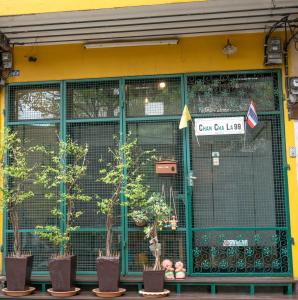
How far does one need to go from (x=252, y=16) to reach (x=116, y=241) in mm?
4258

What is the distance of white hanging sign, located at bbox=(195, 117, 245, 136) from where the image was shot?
7.38 m

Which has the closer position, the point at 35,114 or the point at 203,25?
the point at 203,25

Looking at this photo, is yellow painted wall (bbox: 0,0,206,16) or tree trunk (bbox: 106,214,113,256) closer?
yellow painted wall (bbox: 0,0,206,16)

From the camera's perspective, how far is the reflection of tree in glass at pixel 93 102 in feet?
25.2

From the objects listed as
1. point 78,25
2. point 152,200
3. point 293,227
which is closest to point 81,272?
point 152,200

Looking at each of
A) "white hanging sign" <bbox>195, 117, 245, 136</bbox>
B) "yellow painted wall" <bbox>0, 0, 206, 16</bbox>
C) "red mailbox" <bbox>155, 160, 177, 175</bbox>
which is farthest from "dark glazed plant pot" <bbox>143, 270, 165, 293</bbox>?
"yellow painted wall" <bbox>0, 0, 206, 16</bbox>

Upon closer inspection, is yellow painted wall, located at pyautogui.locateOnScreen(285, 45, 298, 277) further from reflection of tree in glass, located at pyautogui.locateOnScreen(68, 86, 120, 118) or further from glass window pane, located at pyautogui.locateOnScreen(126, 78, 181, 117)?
reflection of tree in glass, located at pyautogui.locateOnScreen(68, 86, 120, 118)

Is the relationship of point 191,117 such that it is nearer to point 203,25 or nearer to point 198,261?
point 203,25

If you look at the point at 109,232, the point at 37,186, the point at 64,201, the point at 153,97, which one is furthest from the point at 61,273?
→ the point at 153,97

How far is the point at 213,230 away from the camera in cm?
722

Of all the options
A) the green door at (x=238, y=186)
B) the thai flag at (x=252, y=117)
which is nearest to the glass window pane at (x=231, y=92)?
the green door at (x=238, y=186)

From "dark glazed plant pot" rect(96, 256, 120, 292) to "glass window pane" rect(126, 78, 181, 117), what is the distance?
2523 millimetres

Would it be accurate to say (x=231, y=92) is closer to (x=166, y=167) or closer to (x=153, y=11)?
(x=166, y=167)

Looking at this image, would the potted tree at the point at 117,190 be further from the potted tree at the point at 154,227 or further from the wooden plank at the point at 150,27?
the wooden plank at the point at 150,27
